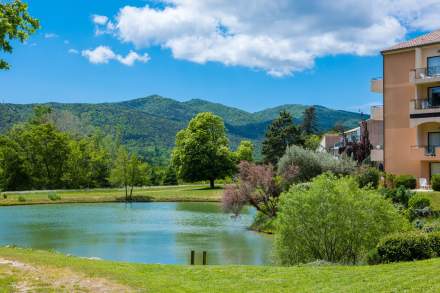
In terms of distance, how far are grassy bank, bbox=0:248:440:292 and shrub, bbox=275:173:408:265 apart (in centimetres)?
477

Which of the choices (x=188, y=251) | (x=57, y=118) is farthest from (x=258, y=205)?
(x=57, y=118)

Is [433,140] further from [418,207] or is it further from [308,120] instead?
[308,120]

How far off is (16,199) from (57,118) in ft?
148

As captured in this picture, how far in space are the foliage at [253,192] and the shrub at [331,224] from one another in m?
15.7

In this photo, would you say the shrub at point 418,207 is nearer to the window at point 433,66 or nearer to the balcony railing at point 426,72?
the balcony railing at point 426,72

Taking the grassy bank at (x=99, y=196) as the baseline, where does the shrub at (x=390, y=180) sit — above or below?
above

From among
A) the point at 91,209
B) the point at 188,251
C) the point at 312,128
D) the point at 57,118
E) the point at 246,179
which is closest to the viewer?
the point at 188,251

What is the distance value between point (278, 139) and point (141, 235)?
4736 cm

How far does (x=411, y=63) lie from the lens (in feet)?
121

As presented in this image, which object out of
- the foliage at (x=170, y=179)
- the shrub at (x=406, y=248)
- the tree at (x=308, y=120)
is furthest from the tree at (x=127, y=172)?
the shrub at (x=406, y=248)

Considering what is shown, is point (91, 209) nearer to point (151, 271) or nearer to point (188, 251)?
point (188, 251)

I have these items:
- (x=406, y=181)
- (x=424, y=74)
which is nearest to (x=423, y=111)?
(x=424, y=74)

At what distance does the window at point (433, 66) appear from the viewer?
35375mm

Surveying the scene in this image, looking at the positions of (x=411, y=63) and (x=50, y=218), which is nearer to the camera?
(x=411, y=63)
